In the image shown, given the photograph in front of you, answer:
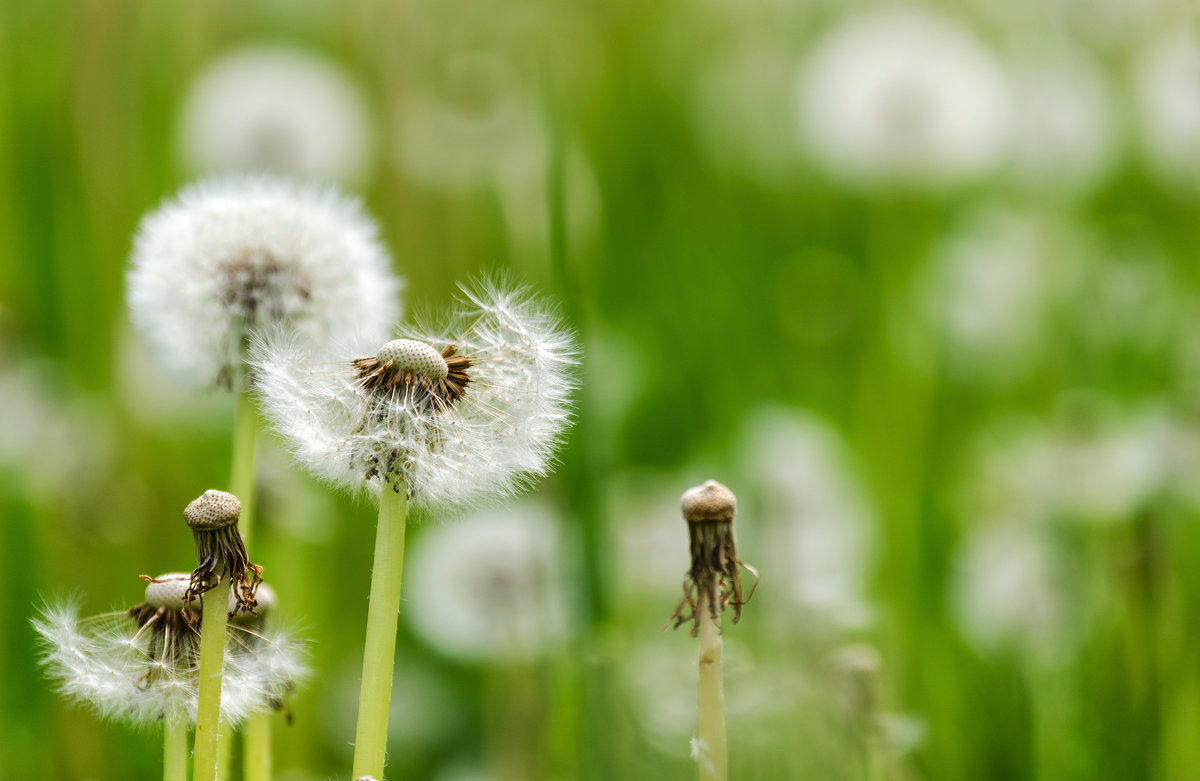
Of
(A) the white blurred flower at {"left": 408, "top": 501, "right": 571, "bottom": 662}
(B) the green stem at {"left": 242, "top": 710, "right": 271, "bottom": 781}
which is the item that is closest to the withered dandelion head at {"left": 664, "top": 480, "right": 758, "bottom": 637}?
(B) the green stem at {"left": 242, "top": 710, "right": 271, "bottom": 781}

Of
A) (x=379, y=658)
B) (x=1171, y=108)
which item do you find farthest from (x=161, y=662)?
(x=1171, y=108)

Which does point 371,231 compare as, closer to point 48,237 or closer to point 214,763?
point 214,763

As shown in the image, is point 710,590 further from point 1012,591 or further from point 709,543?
point 1012,591

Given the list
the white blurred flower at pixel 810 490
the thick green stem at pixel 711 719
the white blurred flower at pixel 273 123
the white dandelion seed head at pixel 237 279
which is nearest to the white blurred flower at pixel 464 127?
the white blurred flower at pixel 273 123

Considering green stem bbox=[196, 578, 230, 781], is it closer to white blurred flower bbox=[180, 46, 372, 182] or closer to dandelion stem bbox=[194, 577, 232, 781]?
dandelion stem bbox=[194, 577, 232, 781]

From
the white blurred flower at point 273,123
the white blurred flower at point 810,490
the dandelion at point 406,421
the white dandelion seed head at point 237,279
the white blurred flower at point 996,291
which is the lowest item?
the dandelion at point 406,421

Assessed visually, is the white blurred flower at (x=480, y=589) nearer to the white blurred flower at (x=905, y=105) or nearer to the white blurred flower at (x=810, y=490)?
the white blurred flower at (x=810, y=490)
